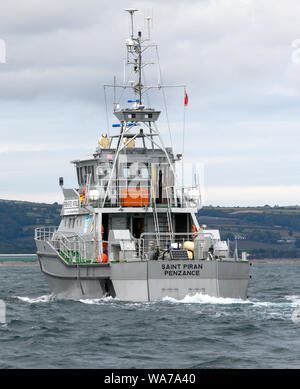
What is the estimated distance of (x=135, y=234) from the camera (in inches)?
1334

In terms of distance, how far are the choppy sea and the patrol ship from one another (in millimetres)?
696

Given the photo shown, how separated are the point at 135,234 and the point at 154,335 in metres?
13.0

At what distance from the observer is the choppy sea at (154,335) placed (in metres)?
17.9

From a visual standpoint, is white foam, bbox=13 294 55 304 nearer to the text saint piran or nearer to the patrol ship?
the patrol ship

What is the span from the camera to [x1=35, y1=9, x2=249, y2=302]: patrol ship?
27422mm

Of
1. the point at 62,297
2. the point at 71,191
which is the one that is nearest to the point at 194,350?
the point at 62,297

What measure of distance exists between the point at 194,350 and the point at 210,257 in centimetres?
1084

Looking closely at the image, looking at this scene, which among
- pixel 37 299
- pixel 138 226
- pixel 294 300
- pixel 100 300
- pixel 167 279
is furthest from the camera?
pixel 37 299

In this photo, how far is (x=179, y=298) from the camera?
90.0ft

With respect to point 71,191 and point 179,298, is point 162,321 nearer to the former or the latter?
point 179,298

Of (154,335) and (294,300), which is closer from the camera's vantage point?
(154,335)

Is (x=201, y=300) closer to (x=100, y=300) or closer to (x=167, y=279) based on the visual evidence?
(x=167, y=279)

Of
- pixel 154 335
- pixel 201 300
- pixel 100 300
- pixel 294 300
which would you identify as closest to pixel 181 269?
pixel 201 300
